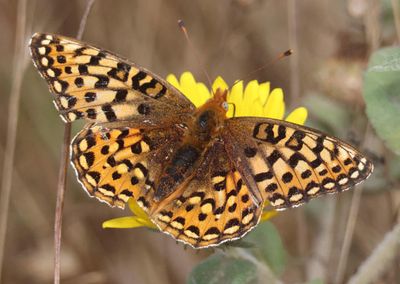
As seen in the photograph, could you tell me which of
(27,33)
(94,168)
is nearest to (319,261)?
(94,168)

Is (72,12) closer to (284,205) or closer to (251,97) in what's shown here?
(251,97)

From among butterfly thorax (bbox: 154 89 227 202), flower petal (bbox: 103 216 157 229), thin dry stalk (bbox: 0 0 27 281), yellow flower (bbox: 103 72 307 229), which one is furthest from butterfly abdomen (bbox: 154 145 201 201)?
thin dry stalk (bbox: 0 0 27 281)

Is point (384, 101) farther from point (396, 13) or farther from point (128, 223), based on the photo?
point (128, 223)

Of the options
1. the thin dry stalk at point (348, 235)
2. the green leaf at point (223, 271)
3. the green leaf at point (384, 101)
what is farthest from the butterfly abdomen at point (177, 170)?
the thin dry stalk at point (348, 235)

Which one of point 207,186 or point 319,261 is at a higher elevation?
point 207,186

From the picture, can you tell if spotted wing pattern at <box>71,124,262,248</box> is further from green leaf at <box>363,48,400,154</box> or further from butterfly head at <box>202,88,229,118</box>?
green leaf at <box>363,48,400,154</box>

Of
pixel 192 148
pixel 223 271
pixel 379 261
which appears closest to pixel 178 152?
pixel 192 148
